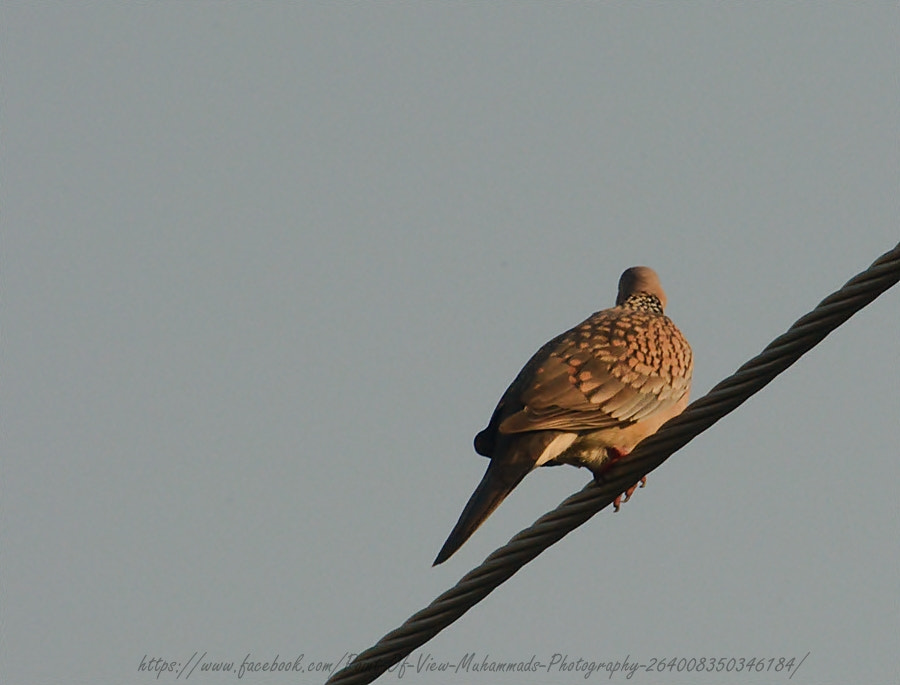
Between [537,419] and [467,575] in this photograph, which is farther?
[537,419]

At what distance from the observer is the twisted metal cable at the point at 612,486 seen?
3.61 metres

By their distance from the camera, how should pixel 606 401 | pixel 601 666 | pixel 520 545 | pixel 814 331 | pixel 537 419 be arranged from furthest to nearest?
pixel 606 401, pixel 537 419, pixel 601 666, pixel 520 545, pixel 814 331

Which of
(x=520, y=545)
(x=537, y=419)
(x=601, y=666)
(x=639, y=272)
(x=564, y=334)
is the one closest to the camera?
(x=520, y=545)

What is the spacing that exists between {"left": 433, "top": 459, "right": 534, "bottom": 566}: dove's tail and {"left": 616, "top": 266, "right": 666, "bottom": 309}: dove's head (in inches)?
106

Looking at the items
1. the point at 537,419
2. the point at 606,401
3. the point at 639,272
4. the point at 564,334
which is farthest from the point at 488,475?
the point at 639,272

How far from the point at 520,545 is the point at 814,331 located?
97 centimetres

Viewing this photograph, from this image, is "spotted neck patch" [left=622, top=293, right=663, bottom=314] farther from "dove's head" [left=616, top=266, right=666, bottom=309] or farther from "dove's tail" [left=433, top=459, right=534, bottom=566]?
"dove's tail" [left=433, top=459, right=534, bottom=566]

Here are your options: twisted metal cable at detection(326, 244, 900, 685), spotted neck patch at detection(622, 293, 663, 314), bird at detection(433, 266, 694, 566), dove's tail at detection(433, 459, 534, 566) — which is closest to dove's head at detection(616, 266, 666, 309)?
spotted neck patch at detection(622, 293, 663, 314)

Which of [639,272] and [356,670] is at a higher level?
[639,272]

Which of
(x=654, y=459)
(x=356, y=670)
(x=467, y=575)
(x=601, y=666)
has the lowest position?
(x=601, y=666)

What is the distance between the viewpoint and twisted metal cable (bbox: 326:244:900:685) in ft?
11.9

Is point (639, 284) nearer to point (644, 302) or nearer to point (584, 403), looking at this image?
point (644, 302)

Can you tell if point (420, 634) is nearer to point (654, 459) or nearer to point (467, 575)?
point (467, 575)

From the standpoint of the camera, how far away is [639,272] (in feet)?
26.9
